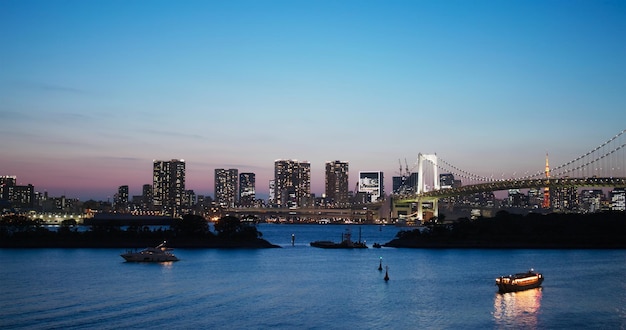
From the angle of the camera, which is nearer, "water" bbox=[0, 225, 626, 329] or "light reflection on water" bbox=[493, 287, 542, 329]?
"water" bbox=[0, 225, 626, 329]

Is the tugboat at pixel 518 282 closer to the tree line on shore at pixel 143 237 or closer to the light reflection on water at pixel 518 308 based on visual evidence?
the light reflection on water at pixel 518 308

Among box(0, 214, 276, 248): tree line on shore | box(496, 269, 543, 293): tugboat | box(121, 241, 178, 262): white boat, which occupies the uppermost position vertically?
box(0, 214, 276, 248): tree line on shore

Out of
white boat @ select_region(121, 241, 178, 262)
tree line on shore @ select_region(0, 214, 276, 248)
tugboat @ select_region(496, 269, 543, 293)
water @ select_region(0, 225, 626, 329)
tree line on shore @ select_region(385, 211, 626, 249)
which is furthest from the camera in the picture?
tree line on shore @ select_region(385, 211, 626, 249)

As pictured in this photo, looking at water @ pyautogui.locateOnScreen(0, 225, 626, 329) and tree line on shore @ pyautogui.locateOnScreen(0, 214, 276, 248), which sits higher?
tree line on shore @ pyautogui.locateOnScreen(0, 214, 276, 248)

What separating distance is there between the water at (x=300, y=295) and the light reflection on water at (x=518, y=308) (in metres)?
0.04

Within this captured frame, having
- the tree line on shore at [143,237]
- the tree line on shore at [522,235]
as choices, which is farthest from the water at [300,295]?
the tree line on shore at [522,235]

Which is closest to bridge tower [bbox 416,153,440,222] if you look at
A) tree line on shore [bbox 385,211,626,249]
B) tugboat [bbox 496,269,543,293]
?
tree line on shore [bbox 385,211,626,249]

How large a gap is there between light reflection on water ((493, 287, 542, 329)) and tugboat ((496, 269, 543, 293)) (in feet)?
0.79

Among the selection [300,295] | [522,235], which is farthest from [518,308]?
[522,235]

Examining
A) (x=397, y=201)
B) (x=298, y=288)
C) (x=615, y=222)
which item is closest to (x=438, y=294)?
(x=298, y=288)

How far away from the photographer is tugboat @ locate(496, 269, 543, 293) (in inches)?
1302

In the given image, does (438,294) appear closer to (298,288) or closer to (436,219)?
(298,288)

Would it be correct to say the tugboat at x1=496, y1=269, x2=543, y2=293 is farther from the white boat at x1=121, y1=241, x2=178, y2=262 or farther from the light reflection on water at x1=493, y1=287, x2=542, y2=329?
the white boat at x1=121, y1=241, x2=178, y2=262

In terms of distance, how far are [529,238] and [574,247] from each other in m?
4.01
